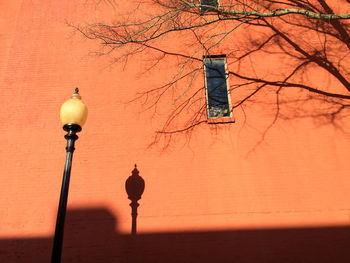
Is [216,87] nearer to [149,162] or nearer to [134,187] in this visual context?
[149,162]

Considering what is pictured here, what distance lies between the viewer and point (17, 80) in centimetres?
666

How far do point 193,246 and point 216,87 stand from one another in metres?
3.70

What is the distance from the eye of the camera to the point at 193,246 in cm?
497

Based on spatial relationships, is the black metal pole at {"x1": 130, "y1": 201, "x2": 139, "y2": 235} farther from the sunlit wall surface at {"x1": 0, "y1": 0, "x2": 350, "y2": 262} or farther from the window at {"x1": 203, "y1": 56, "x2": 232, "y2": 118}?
the window at {"x1": 203, "y1": 56, "x2": 232, "y2": 118}

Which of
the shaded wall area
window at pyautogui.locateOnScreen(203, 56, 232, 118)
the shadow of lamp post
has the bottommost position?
the shaded wall area

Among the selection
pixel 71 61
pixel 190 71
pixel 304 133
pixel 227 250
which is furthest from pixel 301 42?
pixel 71 61

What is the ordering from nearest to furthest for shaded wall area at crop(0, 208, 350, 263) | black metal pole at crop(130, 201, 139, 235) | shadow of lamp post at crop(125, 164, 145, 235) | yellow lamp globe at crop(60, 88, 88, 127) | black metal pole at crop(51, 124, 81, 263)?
1. black metal pole at crop(51, 124, 81, 263)
2. yellow lamp globe at crop(60, 88, 88, 127)
3. shaded wall area at crop(0, 208, 350, 263)
4. black metal pole at crop(130, 201, 139, 235)
5. shadow of lamp post at crop(125, 164, 145, 235)

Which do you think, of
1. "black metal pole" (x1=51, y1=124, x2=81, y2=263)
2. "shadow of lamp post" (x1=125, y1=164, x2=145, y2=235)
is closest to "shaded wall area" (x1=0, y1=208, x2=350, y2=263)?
"shadow of lamp post" (x1=125, y1=164, x2=145, y2=235)

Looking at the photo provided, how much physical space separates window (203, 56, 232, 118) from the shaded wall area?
2700mm

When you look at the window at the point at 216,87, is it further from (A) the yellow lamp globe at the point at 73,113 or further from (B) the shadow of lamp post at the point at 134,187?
(A) the yellow lamp globe at the point at 73,113

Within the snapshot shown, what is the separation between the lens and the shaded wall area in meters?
4.89

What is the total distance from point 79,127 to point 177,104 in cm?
298

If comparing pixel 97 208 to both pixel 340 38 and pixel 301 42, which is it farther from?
pixel 340 38

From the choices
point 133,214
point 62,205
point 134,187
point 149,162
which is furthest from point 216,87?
point 62,205
